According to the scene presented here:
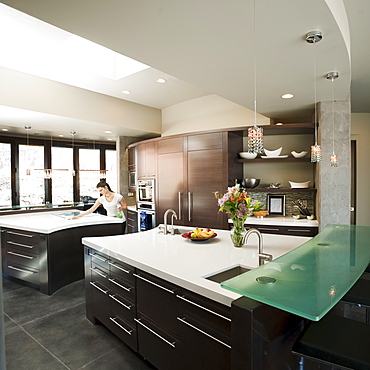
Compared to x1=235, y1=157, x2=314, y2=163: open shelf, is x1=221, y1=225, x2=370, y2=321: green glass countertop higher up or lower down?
lower down

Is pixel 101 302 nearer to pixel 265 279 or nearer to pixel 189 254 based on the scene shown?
pixel 189 254

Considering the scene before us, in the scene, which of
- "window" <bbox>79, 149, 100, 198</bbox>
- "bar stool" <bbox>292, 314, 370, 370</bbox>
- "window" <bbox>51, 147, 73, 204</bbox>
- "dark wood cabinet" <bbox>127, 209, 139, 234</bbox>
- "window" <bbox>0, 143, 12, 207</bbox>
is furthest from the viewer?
"window" <bbox>79, 149, 100, 198</bbox>

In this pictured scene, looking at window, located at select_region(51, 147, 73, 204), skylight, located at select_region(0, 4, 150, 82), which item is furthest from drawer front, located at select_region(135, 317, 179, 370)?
window, located at select_region(51, 147, 73, 204)

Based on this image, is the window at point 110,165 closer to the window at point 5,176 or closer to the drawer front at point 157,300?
Result: the window at point 5,176

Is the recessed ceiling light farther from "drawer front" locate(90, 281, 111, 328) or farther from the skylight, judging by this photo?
"drawer front" locate(90, 281, 111, 328)

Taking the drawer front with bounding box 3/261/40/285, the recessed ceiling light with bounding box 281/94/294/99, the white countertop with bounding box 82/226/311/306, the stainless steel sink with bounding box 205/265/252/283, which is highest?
the recessed ceiling light with bounding box 281/94/294/99

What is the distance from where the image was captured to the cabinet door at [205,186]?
450 cm

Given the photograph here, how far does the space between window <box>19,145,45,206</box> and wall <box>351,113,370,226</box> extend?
7.16 m

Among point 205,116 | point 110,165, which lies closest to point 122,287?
point 205,116

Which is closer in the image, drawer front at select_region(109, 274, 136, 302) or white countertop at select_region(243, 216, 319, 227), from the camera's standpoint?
drawer front at select_region(109, 274, 136, 302)

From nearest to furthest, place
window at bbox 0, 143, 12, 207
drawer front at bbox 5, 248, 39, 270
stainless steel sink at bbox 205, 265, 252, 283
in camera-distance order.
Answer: stainless steel sink at bbox 205, 265, 252, 283, drawer front at bbox 5, 248, 39, 270, window at bbox 0, 143, 12, 207

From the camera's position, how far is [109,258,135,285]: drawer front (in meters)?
2.17

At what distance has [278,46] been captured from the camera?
87.4 inches

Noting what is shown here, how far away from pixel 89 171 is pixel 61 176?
0.73 meters
